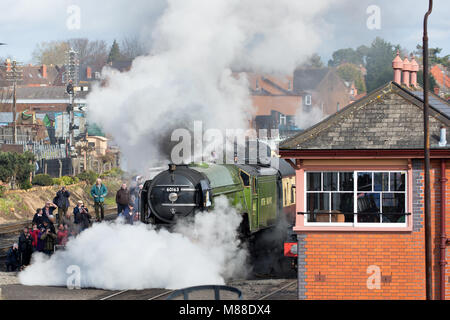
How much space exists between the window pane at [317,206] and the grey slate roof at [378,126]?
955mm

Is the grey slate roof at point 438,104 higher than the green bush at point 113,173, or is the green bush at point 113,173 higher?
the grey slate roof at point 438,104

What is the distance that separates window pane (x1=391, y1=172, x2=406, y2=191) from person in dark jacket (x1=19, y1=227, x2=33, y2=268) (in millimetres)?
10004

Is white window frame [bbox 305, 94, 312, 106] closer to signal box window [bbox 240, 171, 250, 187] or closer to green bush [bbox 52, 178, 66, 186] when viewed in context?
green bush [bbox 52, 178, 66, 186]

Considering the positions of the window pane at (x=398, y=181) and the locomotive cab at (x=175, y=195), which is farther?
the locomotive cab at (x=175, y=195)

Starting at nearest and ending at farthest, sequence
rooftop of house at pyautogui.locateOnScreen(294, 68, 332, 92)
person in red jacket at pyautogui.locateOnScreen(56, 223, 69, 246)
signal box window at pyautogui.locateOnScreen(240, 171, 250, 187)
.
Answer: person in red jacket at pyautogui.locateOnScreen(56, 223, 69, 246)
signal box window at pyautogui.locateOnScreen(240, 171, 250, 187)
rooftop of house at pyautogui.locateOnScreen(294, 68, 332, 92)

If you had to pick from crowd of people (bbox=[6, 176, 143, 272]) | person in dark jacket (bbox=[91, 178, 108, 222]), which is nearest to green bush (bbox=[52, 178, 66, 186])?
person in dark jacket (bbox=[91, 178, 108, 222])

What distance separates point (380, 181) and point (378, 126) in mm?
1090

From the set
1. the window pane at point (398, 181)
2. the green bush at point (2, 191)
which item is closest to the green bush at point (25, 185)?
the green bush at point (2, 191)

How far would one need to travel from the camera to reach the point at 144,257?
1561 centimetres

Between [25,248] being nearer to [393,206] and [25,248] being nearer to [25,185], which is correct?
[393,206]

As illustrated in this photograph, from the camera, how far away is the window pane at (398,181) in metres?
13.1

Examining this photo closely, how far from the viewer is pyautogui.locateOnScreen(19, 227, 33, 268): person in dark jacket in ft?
60.0

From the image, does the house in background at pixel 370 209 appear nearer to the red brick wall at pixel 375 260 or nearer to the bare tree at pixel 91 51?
the red brick wall at pixel 375 260

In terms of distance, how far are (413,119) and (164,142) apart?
1170 centimetres
